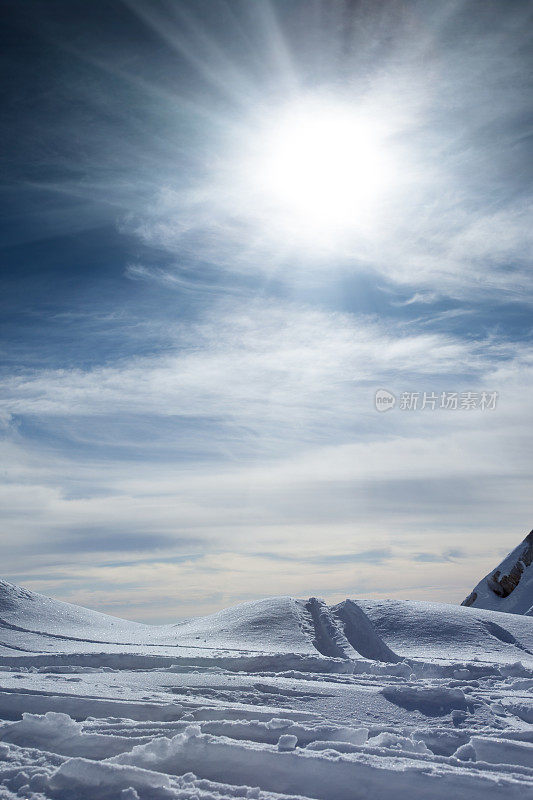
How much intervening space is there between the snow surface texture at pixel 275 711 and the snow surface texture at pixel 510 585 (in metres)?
10.2

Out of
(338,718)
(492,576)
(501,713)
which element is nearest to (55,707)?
(338,718)

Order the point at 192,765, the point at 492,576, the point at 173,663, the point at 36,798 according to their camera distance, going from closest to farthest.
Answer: the point at 36,798 < the point at 192,765 < the point at 173,663 < the point at 492,576

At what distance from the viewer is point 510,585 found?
2227 cm

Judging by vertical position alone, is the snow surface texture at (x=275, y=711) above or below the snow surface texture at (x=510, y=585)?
below

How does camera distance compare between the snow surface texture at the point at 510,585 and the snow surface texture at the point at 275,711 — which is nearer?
the snow surface texture at the point at 275,711

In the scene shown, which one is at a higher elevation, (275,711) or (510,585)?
(510,585)

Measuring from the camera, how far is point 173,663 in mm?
8891

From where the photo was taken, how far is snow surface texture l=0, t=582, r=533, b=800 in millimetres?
4129

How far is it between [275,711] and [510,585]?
19271mm

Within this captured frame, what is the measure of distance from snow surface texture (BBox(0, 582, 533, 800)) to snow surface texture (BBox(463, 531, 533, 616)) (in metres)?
10.2

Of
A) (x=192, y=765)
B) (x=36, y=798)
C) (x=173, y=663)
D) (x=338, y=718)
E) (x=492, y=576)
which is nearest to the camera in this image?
(x=36, y=798)

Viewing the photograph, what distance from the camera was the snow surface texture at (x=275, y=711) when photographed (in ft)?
13.5

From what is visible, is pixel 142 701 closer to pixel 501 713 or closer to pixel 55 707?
pixel 55 707

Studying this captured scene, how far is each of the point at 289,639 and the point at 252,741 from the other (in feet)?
20.6
